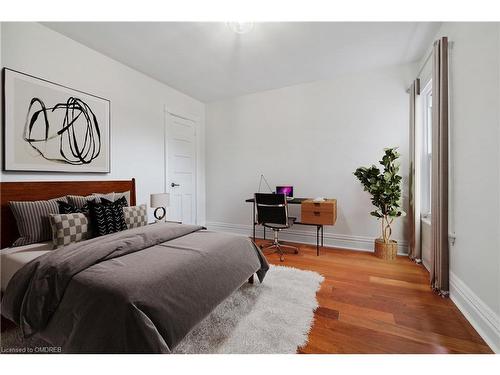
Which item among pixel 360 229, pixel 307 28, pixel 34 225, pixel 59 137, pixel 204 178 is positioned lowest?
pixel 360 229

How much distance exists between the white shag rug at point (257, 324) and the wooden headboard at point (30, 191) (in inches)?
38.5

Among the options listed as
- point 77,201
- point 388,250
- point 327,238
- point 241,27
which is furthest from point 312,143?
point 77,201

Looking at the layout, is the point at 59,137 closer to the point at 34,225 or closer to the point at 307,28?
the point at 34,225

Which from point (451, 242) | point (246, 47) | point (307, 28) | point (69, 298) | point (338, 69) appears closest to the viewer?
point (69, 298)

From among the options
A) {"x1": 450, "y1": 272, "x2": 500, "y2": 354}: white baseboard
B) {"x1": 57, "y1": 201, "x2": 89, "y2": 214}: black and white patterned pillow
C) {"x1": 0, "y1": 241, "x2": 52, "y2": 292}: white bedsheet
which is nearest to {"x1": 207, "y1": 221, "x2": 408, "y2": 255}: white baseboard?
{"x1": 450, "y1": 272, "x2": 500, "y2": 354}: white baseboard

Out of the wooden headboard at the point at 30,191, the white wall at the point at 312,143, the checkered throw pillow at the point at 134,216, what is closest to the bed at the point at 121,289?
the wooden headboard at the point at 30,191

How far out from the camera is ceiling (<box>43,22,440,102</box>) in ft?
8.23

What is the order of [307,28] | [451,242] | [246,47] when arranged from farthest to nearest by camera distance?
[246,47], [307,28], [451,242]

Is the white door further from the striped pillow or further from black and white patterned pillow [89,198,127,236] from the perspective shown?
the striped pillow

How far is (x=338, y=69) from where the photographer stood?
11.5 feet

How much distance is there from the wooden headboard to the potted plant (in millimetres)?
3514

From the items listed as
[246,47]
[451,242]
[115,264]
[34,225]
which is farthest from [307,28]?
[34,225]

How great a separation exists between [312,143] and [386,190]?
4.66 ft
